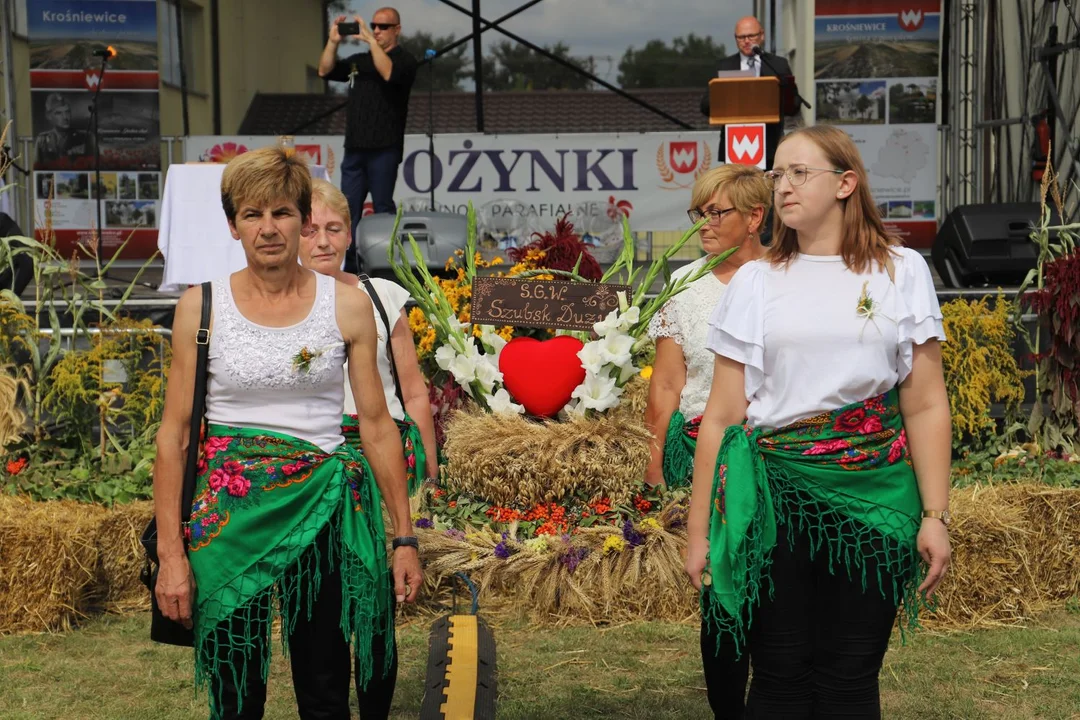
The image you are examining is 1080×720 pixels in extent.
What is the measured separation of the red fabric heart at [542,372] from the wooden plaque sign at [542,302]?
0.09 metres

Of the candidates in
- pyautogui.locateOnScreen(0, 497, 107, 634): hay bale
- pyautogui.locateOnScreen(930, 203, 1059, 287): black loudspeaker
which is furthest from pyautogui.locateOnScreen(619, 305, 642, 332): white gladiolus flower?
pyautogui.locateOnScreen(930, 203, 1059, 287): black loudspeaker

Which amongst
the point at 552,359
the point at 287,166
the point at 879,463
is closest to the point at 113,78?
the point at 552,359

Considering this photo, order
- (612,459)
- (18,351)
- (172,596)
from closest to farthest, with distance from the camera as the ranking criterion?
(172,596)
(612,459)
(18,351)

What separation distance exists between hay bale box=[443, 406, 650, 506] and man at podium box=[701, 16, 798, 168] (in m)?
3.94

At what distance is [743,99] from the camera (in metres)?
7.71

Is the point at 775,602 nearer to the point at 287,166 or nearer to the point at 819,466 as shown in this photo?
the point at 819,466

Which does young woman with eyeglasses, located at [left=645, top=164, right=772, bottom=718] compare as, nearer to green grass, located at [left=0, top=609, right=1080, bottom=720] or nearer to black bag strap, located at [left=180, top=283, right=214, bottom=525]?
green grass, located at [left=0, top=609, right=1080, bottom=720]

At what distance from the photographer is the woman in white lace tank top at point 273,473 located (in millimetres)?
2451

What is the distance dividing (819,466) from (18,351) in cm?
406

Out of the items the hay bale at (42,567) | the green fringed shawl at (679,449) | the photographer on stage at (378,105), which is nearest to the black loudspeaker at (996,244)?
the photographer on stage at (378,105)

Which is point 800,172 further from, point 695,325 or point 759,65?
point 759,65

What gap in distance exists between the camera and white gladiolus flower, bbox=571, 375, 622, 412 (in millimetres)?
4652

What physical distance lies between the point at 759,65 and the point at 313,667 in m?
6.34

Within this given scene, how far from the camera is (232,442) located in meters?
2.47
